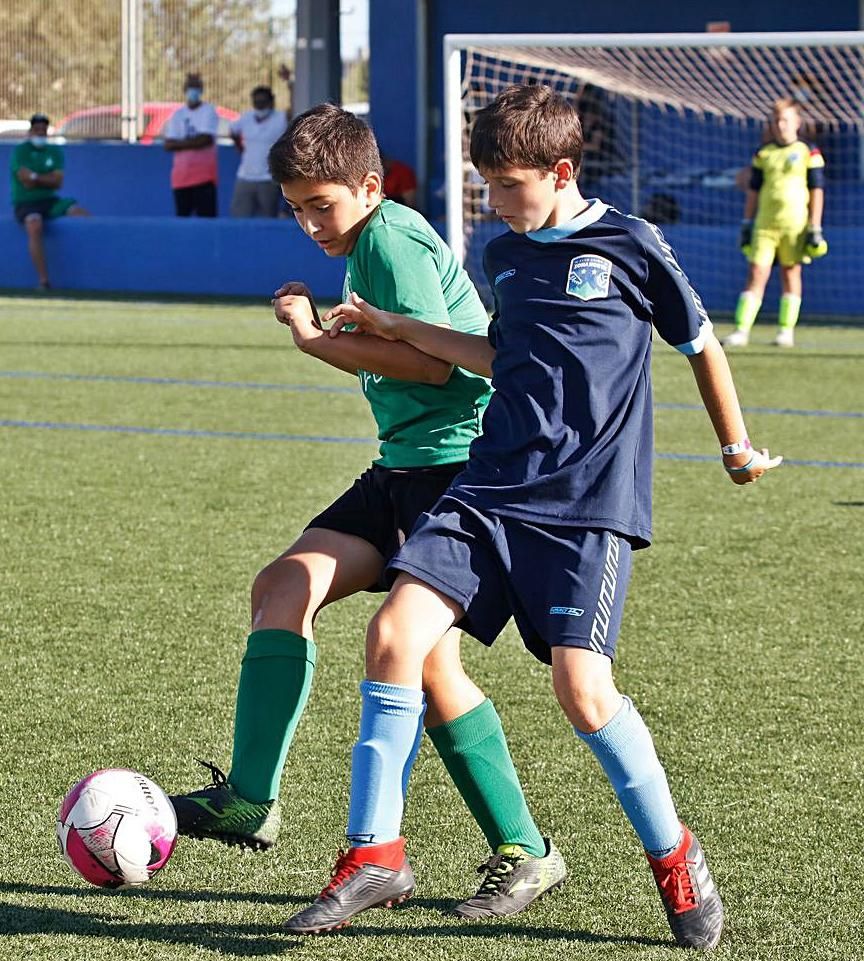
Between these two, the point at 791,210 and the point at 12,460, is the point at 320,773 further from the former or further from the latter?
the point at 791,210

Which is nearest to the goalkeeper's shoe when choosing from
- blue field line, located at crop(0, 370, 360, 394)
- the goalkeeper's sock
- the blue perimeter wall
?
blue field line, located at crop(0, 370, 360, 394)

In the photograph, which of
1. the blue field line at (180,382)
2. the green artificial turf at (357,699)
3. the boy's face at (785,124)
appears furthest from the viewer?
the boy's face at (785,124)

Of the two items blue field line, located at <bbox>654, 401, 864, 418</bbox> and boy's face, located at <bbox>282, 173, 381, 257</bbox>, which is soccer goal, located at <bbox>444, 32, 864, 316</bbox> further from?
boy's face, located at <bbox>282, 173, 381, 257</bbox>

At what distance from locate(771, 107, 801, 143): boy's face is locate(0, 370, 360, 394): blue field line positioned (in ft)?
14.5

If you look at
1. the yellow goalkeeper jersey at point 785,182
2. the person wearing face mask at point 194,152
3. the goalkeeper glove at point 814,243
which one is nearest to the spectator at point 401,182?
the person wearing face mask at point 194,152

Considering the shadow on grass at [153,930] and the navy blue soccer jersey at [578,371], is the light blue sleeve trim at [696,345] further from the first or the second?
the shadow on grass at [153,930]

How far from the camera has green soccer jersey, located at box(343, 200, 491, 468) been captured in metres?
Answer: 3.01

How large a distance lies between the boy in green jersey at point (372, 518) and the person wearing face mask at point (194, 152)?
54.1 feet

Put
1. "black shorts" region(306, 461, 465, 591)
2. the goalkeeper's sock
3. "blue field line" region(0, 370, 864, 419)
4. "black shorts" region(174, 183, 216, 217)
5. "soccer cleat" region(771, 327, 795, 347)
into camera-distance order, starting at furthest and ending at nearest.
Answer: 1. "black shorts" region(174, 183, 216, 217)
2. "soccer cleat" region(771, 327, 795, 347)
3. the goalkeeper's sock
4. "blue field line" region(0, 370, 864, 419)
5. "black shorts" region(306, 461, 465, 591)

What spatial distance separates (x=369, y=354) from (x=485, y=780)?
2.66ft

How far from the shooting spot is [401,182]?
1833cm

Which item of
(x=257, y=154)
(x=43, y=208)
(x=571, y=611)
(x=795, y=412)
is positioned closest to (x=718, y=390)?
(x=571, y=611)

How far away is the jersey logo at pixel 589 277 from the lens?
2.82 meters

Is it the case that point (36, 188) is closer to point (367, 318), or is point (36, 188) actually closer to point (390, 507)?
point (390, 507)
